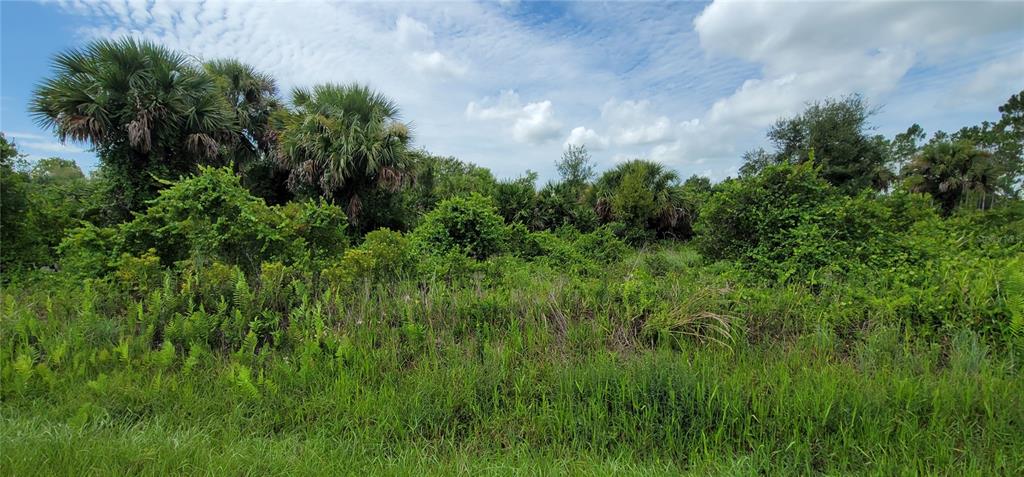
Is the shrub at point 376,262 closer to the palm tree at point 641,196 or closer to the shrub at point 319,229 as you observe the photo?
the shrub at point 319,229

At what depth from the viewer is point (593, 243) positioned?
32.2ft

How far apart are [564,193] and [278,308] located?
41.4 feet

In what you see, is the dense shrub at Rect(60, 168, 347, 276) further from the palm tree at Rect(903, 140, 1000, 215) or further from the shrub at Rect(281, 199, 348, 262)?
the palm tree at Rect(903, 140, 1000, 215)

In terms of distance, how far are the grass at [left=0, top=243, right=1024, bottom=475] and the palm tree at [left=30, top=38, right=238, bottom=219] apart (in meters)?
7.57

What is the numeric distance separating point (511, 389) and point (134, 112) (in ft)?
38.7

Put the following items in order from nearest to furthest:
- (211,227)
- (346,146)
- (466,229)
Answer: (211,227) < (466,229) < (346,146)

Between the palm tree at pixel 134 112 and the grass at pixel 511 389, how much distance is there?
757cm

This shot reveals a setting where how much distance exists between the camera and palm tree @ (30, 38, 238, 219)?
9.05 m

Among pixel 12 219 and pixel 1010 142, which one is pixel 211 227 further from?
pixel 1010 142

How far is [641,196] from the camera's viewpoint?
15.3 meters

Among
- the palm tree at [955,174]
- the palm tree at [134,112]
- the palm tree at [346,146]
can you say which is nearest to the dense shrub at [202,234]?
the palm tree at [134,112]

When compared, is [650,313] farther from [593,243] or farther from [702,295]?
[593,243]

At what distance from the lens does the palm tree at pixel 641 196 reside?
50.1 feet

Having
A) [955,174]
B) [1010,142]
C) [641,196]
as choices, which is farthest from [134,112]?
[1010,142]
